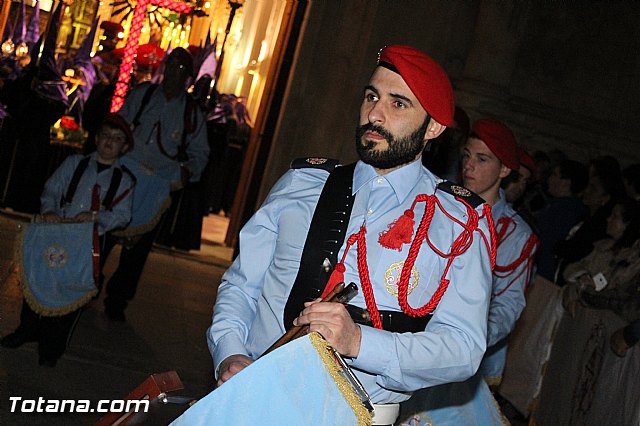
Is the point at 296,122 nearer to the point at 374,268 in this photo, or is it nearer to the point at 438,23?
the point at 438,23

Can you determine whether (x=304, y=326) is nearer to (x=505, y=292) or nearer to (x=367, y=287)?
(x=367, y=287)

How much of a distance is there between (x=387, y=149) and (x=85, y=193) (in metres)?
4.18

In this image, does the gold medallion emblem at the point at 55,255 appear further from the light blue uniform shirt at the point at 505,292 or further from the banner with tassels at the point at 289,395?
the banner with tassels at the point at 289,395

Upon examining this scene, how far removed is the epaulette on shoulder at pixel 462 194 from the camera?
3.47 meters

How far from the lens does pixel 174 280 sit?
36.1 ft

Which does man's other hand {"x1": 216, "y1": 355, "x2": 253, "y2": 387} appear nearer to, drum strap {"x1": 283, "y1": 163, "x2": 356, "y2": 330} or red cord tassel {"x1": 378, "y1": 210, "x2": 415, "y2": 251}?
drum strap {"x1": 283, "y1": 163, "x2": 356, "y2": 330}

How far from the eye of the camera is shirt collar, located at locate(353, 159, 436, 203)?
11.3 ft

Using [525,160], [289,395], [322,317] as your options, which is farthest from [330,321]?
[525,160]

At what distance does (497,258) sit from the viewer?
6121 mm

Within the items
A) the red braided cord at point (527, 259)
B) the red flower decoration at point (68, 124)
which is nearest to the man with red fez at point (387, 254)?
the red braided cord at point (527, 259)

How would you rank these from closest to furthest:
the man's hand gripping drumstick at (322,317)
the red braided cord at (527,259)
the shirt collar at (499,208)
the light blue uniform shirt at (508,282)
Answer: the man's hand gripping drumstick at (322,317) < the light blue uniform shirt at (508,282) < the red braided cord at (527,259) < the shirt collar at (499,208)

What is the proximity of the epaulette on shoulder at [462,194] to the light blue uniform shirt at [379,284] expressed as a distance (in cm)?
2

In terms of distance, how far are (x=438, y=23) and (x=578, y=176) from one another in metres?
2.47

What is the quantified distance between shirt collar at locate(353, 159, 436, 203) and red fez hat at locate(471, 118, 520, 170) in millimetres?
2431
